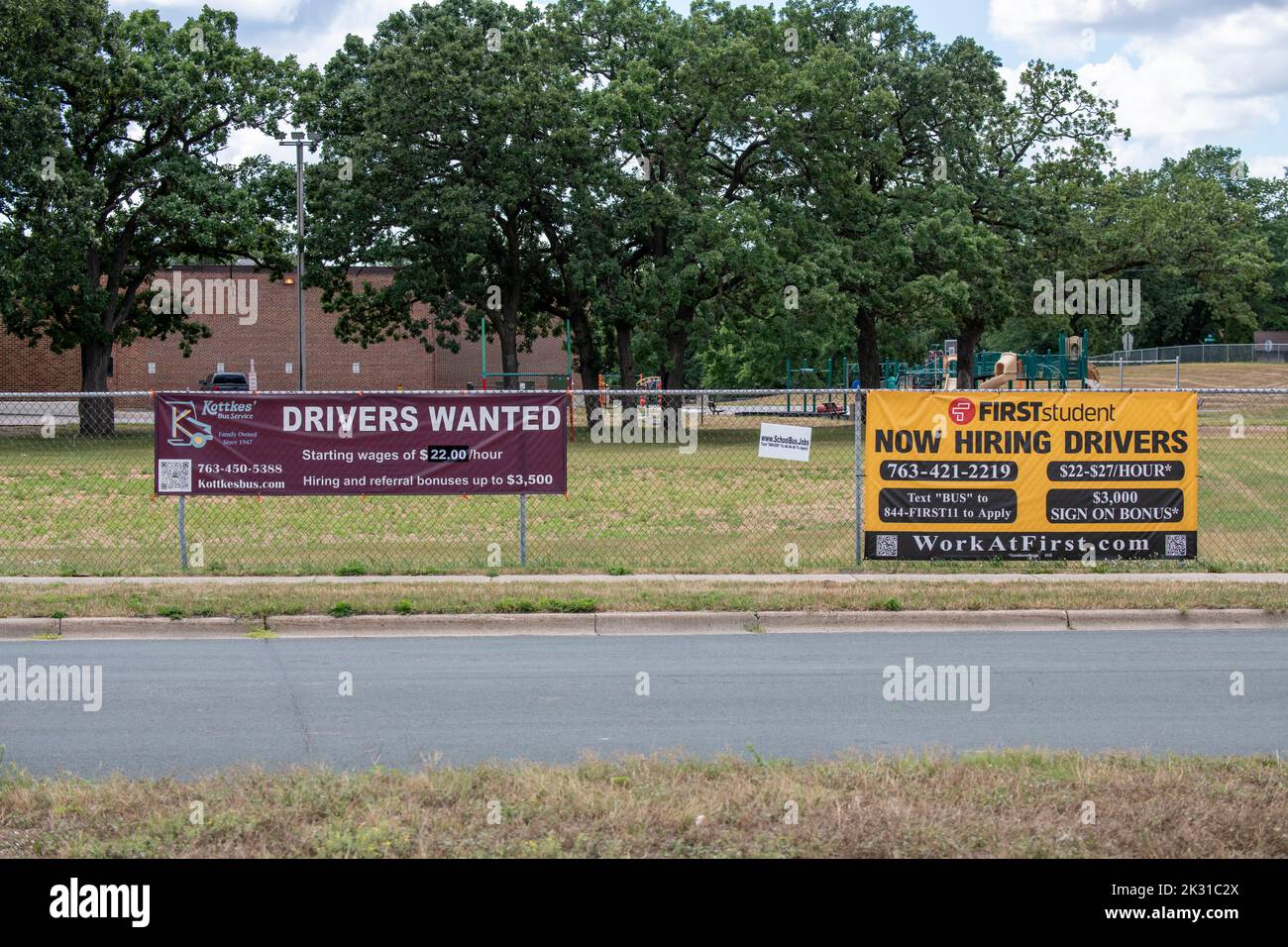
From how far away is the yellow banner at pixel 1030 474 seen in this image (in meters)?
14.2

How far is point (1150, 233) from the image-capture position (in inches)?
1956

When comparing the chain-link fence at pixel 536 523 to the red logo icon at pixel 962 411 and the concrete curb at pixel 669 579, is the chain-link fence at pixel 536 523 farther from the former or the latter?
the red logo icon at pixel 962 411

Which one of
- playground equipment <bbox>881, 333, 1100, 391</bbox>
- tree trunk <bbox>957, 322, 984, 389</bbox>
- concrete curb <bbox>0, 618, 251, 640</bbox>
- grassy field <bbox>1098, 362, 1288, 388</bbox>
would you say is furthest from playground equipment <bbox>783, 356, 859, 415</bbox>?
grassy field <bbox>1098, 362, 1288, 388</bbox>

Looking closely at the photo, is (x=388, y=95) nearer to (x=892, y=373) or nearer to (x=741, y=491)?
(x=741, y=491)

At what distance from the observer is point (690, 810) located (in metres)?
5.77

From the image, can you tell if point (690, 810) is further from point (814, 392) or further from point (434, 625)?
point (814, 392)

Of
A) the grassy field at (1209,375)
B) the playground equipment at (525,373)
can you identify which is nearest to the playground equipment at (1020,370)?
the grassy field at (1209,375)

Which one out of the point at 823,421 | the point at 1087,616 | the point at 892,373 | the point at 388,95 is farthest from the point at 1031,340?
the point at 1087,616

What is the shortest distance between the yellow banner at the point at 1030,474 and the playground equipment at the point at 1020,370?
1000 inches

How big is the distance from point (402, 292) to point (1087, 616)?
2874 cm

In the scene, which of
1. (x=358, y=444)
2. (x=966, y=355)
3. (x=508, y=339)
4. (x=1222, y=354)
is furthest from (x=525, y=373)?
(x=1222, y=354)

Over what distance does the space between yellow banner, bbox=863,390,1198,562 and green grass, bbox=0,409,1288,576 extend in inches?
11.3

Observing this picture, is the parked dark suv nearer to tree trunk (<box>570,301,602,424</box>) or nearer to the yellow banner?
tree trunk (<box>570,301,602,424</box>)

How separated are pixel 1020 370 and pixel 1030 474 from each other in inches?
1583
